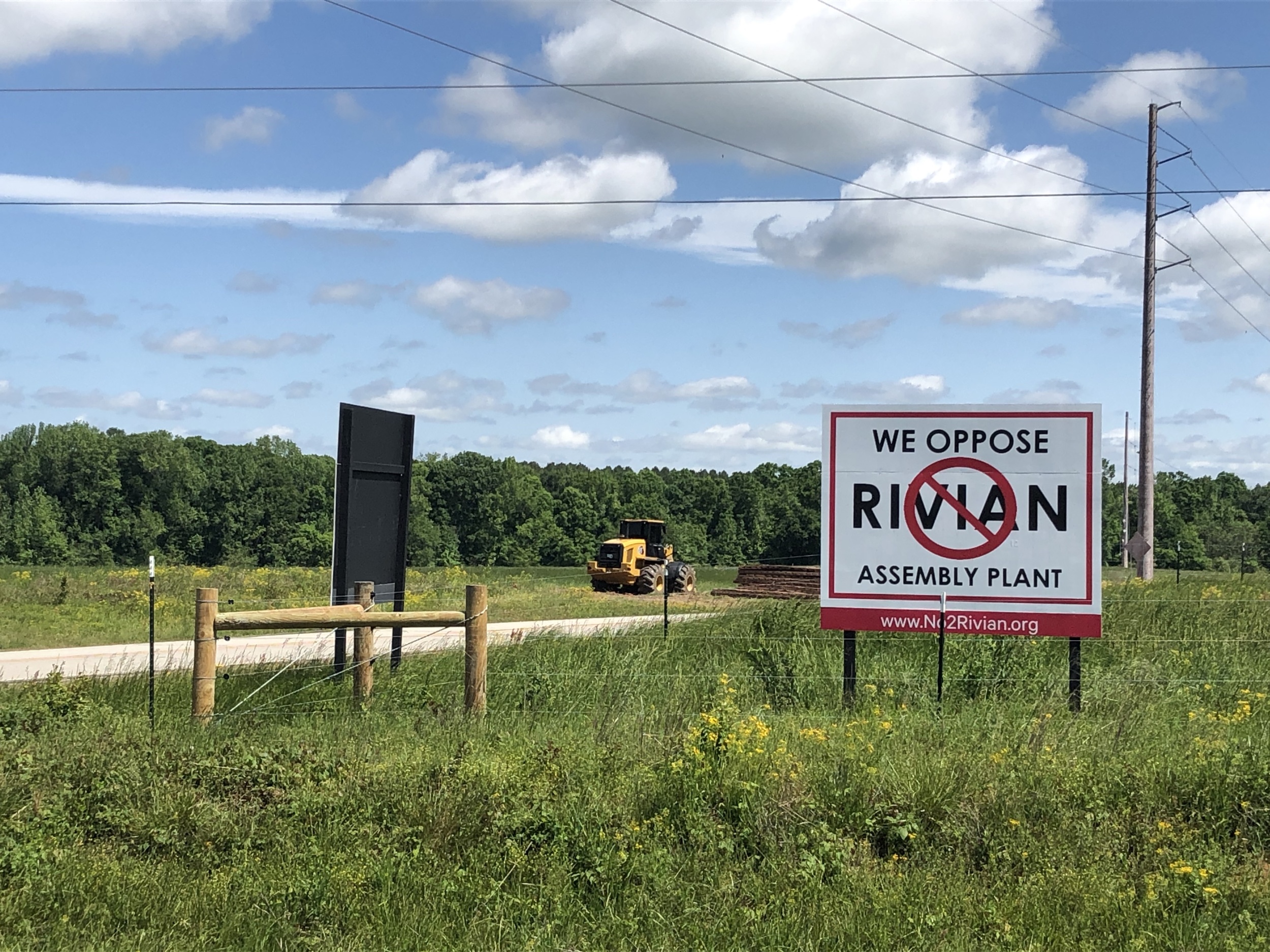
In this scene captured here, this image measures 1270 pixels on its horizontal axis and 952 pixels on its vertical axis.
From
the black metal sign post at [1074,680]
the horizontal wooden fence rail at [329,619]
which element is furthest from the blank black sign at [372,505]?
the black metal sign post at [1074,680]

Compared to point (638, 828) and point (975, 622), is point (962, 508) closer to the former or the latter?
point (975, 622)

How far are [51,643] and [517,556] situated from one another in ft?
221

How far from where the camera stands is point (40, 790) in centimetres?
715

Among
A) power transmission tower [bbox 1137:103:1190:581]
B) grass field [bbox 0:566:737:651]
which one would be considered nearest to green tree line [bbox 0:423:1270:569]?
grass field [bbox 0:566:737:651]

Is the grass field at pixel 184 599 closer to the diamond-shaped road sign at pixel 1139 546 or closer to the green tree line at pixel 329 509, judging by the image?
the diamond-shaped road sign at pixel 1139 546

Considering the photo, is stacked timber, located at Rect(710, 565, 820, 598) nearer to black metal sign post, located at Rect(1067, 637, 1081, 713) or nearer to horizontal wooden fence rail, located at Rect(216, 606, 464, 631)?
black metal sign post, located at Rect(1067, 637, 1081, 713)

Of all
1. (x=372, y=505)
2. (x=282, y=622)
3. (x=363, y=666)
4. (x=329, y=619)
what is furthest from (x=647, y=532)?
(x=282, y=622)

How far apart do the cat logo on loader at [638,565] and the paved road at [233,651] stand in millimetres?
15851

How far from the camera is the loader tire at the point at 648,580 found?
38.3 meters

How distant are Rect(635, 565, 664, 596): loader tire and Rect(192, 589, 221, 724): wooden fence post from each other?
2880 cm

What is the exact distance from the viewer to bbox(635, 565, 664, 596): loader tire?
38.3 m

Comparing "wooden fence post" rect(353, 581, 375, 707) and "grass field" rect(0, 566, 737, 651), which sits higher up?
"wooden fence post" rect(353, 581, 375, 707)

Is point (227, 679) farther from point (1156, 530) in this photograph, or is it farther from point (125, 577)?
point (1156, 530)

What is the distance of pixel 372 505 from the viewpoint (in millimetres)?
13266
